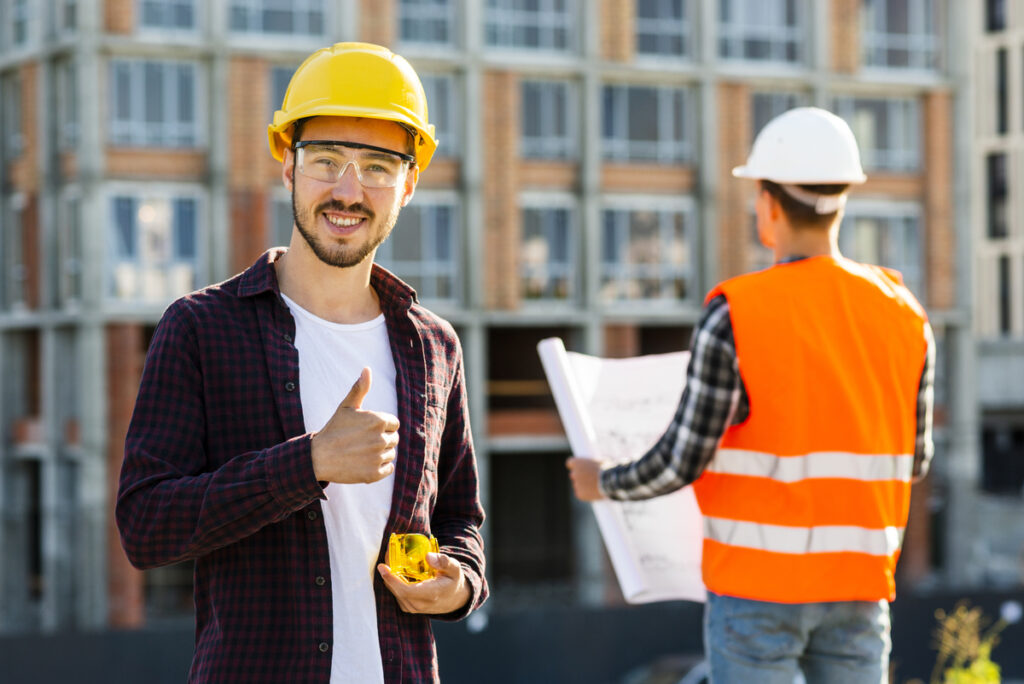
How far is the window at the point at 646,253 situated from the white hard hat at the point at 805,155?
24979 mm

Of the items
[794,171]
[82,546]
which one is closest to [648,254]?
[82,546]

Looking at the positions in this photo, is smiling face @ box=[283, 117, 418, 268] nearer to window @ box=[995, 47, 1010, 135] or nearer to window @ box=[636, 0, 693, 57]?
window @ box=[636, 0, 693, 57]

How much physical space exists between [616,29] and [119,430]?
13860mm

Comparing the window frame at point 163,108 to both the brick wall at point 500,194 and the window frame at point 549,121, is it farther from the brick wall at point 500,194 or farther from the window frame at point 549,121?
the window frame at point 549,121

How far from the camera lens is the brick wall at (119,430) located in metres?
25.7

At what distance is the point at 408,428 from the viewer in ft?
8.56

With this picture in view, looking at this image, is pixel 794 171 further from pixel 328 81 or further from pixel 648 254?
pixel 648 254

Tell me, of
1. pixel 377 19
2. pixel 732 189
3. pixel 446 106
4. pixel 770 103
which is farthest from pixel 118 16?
pixel 770 103

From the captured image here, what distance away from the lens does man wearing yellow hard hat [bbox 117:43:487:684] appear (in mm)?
2303

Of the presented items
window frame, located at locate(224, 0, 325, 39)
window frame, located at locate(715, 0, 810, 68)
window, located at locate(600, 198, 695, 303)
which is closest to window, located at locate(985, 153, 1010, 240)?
window frame, located at locate(715, 0, 810, 68)

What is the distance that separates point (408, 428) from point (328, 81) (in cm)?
73

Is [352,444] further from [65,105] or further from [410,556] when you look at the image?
[65,105]

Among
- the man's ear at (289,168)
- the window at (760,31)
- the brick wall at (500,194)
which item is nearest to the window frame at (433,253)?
the brick wall at (500,194)

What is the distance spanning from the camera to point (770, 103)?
97.7 feet
